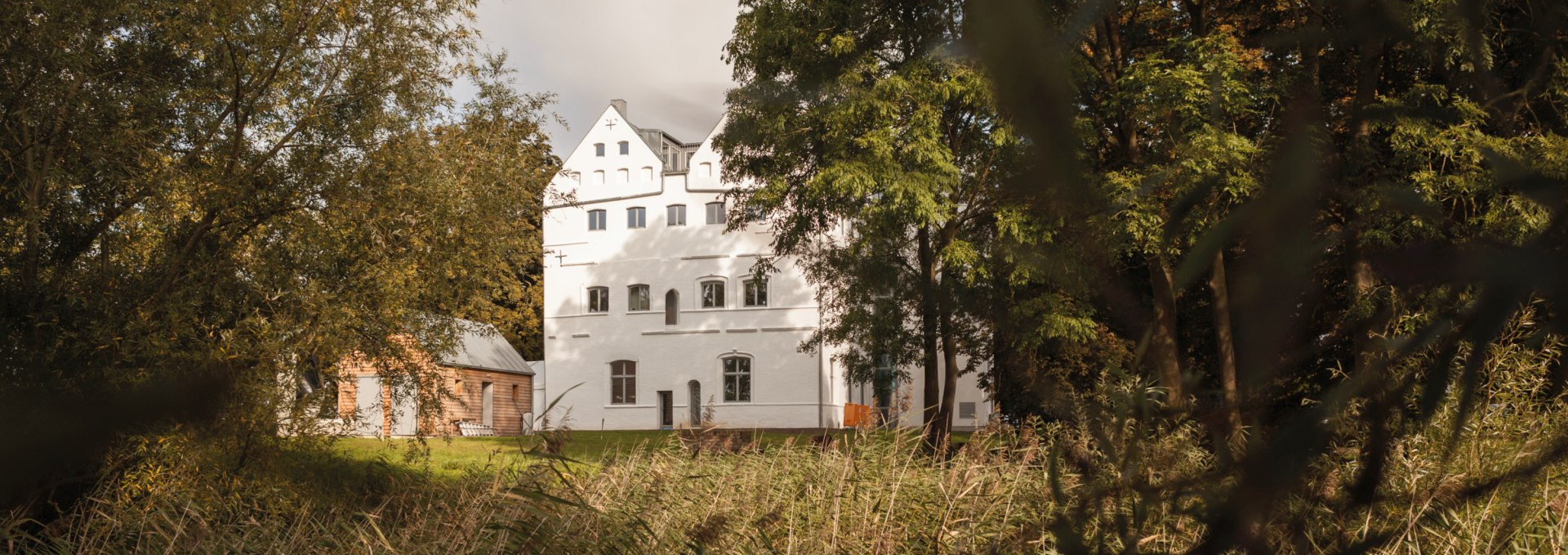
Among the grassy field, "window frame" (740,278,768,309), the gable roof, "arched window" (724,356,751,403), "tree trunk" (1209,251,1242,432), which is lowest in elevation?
the grassy field

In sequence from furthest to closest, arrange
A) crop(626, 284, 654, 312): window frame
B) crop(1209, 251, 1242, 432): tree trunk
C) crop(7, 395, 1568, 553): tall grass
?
crop(626, 284, 654, 312): window frame < crop(7, 395, 1568, 553): tall grass < crop(1209, 251, 1242, 432): tree trunk

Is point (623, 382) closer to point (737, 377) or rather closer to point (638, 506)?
point (737, 377)

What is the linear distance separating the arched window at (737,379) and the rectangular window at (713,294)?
1.50 meters

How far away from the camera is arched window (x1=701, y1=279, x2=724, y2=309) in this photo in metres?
33.3

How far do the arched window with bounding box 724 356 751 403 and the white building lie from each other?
4 centimetres

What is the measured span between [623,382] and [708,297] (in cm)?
357

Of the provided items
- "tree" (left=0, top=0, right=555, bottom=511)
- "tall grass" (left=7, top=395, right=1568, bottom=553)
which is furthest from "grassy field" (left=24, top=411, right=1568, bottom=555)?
"tree" (left=0, top=0, right=555, bottom=511)

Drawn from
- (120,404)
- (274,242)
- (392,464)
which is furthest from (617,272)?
(120,404)

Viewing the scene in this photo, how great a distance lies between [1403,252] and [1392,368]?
2.5 inches

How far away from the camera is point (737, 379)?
32.9 metres

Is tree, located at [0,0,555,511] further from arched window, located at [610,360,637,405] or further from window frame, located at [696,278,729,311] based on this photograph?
arched window, located at [610,360,637,405]

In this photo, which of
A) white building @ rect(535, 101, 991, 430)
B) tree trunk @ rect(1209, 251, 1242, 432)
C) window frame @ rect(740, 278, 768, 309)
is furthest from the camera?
window frame @ rect(740, 278, 768, 309)

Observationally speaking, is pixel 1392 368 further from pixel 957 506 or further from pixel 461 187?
pixel 461 187

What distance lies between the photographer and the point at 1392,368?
515 millimetres
